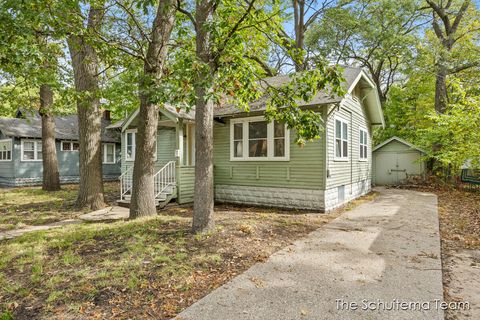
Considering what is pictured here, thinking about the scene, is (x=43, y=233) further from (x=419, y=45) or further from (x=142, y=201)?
(x=419, y=45)

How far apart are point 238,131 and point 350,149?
4.63 meters

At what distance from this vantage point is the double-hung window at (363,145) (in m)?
12.8

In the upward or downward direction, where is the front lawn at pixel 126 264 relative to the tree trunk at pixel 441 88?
downward

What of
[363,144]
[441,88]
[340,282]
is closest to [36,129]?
[363,144]

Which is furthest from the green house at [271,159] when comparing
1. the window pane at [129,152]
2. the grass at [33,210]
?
the grass at [33,210]

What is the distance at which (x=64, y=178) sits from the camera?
705 inches

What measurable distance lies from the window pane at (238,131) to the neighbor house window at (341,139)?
3288mm

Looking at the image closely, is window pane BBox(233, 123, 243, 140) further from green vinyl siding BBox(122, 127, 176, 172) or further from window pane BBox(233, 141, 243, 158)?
green vinyl siding BBox(122, 127, 176, 172)

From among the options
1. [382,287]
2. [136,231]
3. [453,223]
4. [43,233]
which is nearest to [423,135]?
[453,223]

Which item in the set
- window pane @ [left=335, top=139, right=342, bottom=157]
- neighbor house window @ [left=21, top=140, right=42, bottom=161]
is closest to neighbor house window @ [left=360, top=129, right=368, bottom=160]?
window pane @ [left=335, top=139, right=342, bottom=157]

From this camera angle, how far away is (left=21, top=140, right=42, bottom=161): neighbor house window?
16.5 m

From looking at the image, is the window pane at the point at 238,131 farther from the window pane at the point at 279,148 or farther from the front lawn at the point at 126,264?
the front lawn at the point at 126,264

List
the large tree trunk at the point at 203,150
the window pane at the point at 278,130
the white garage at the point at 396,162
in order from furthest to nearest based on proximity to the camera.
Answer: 1. the white garage at the point at 396,162
2. the window pane at the point at 278,130
3. the large tree trunk at the point at 203,150

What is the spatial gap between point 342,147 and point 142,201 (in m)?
7.05
